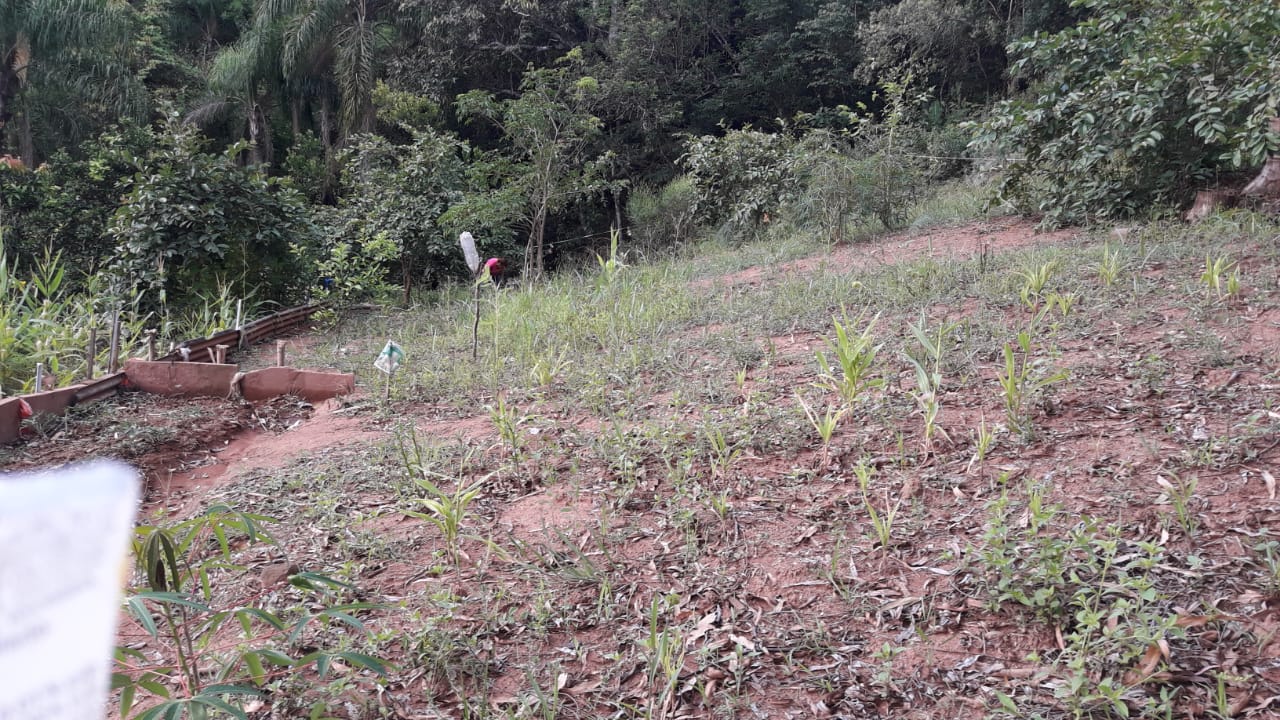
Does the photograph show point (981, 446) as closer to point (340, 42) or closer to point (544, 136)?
point (544, 136)

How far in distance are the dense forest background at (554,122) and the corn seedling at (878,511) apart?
3951mm

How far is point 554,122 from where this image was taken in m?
9.88

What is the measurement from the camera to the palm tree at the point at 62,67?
1347cm

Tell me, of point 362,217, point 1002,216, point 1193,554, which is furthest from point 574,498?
point 362,217

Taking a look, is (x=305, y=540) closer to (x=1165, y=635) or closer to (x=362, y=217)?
(x=1165, y=635)

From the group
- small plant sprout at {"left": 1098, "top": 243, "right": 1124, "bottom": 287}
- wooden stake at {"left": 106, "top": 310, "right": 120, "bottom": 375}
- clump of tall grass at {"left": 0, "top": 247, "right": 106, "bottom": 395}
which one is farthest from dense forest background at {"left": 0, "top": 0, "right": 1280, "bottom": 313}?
wooden stake at {"left": 106, "top": 310, "right": 120, "bottom": 375}

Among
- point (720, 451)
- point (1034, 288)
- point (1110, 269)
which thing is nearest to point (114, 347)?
point (720, 451)

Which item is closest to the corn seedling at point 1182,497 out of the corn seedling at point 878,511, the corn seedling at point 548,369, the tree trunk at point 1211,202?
the corn seedling at point 878,511

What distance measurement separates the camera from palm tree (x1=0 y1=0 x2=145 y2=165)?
44.2 feet

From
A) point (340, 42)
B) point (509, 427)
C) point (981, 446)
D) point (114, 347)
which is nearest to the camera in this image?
point (981, 446)

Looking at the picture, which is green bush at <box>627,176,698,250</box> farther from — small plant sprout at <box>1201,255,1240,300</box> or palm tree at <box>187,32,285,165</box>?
palm tree at <box>187,32,285,165</box>

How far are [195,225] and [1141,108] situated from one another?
7084 mm

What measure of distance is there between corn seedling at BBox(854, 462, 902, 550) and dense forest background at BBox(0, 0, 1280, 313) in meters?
3.95

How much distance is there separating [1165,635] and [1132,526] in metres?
0.41
